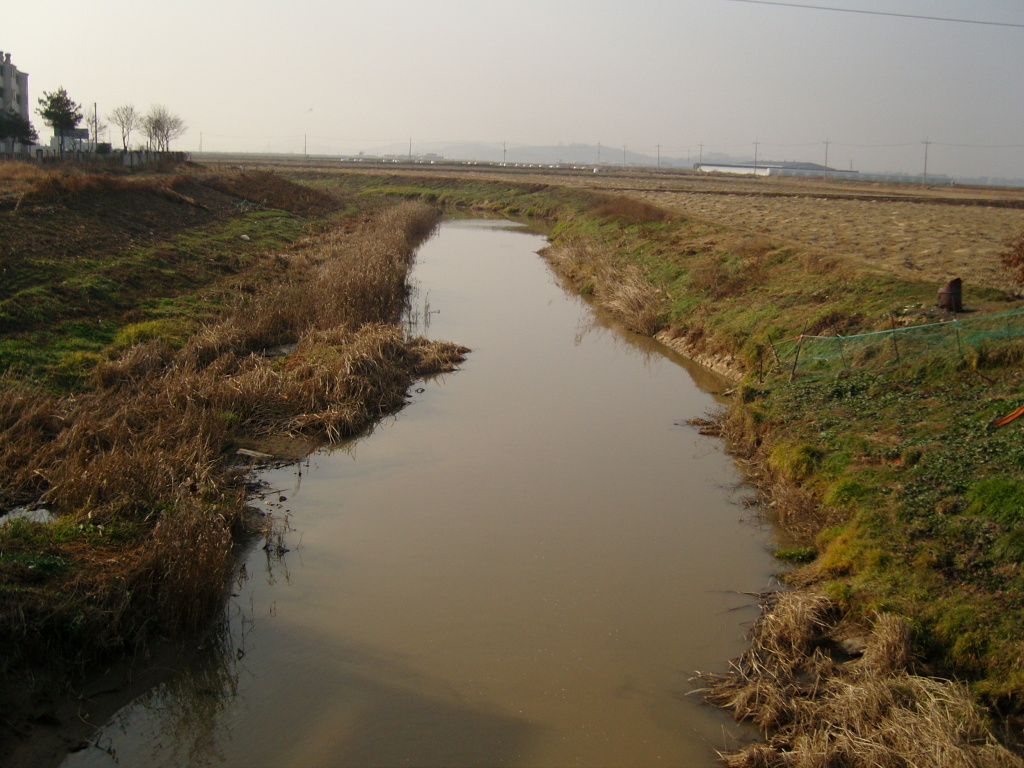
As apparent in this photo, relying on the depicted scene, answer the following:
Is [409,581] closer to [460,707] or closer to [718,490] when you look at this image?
[460,707]

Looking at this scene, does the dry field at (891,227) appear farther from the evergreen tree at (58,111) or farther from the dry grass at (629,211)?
the evergreen tree at (58,111)

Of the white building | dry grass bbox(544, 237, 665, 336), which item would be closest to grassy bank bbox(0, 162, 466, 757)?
dry grass bbox(544, 237, 665, 336)

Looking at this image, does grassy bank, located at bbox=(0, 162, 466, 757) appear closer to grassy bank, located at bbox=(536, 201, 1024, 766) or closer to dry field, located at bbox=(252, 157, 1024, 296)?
→ grassy bank, located at bbox=(536, 201, 1024, 766)

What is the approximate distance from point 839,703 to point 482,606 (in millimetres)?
3127

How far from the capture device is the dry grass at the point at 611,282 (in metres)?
19.0

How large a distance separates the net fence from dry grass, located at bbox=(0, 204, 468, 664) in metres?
6.58

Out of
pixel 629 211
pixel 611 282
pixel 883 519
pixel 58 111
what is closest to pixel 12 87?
pixel 58 111

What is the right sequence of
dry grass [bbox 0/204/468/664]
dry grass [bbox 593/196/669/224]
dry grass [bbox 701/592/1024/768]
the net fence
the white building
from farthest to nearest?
the white building, dry grass [bbox 593/196/669/224], the net fence, dry grass [bbox 0/204/468/664], dry grass [bbox 701/592/1024/768]

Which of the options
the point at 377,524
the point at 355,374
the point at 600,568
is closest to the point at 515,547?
the point at 600,568

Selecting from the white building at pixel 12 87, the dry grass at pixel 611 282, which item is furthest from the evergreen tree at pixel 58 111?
the dry grass at pixel 611 282

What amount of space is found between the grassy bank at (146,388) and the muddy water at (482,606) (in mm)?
673

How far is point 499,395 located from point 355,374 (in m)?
2.73

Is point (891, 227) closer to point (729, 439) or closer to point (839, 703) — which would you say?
point (729, 439)

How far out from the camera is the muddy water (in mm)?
5668
